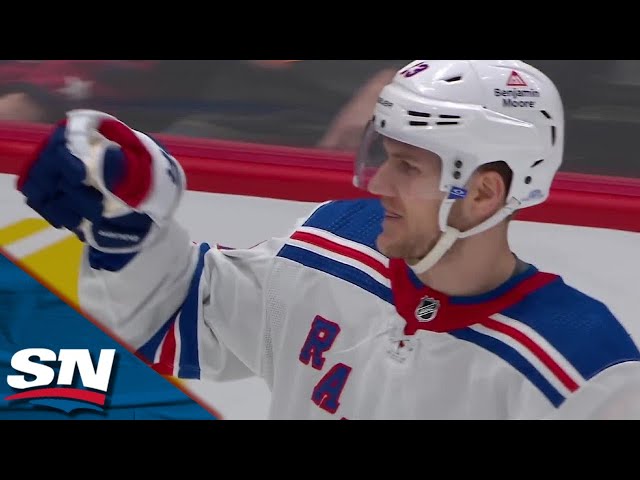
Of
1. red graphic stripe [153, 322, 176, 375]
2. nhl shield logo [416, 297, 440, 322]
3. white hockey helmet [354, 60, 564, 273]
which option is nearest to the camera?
white hockey helmet [354, 60, 564, 273]

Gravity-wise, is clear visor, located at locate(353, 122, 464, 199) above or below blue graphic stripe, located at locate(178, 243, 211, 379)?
above

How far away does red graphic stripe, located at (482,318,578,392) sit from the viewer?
1.29 meters

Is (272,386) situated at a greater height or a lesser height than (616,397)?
lesser

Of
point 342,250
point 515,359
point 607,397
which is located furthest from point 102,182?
point 607,397

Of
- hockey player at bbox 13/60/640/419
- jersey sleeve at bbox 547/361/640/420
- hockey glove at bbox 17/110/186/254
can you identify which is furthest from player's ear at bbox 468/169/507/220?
hockey glove at bbox 17/110/186/254

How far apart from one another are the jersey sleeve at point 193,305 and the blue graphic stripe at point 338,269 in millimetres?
29

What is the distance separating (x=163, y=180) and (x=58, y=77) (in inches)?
11.0

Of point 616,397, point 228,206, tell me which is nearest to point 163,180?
point 228,206

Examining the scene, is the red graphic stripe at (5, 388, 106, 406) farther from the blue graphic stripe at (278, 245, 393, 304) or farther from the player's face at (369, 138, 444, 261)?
the player's face at (369, 138, 444, 261)

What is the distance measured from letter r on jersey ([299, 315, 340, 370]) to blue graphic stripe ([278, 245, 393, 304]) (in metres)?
0.07

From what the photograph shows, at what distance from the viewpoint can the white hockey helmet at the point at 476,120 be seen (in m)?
1.23

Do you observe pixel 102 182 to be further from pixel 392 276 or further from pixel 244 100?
pixel 392 276

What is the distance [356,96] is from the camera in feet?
4.66

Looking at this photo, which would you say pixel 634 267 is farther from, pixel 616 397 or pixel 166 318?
pixel 166 318
